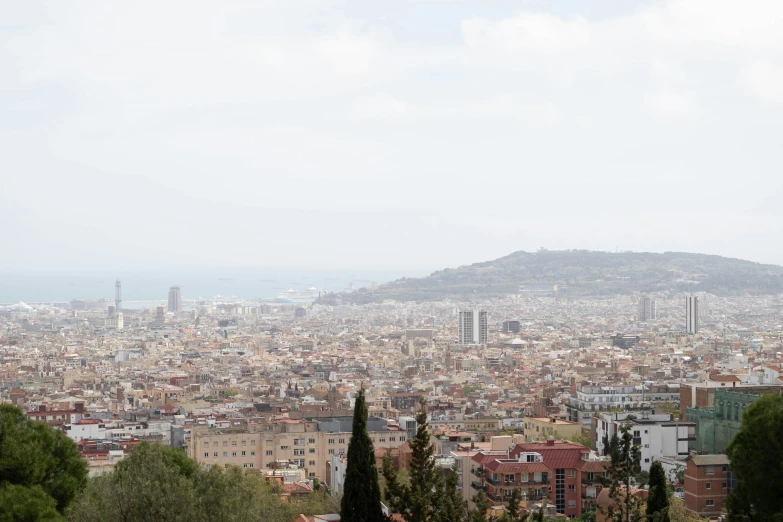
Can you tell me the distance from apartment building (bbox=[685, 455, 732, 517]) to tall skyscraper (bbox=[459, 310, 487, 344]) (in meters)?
99.2

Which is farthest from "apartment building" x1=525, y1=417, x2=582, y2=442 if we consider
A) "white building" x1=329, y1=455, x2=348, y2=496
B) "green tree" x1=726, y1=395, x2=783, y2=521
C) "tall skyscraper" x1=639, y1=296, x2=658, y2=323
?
"tall skyscraper" x1=639, y1=296, x2=658, y2=323

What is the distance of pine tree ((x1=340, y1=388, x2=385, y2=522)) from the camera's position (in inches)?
645

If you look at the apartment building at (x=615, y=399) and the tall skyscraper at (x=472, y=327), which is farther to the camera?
the tall skyscraper at (x=472, y=327)

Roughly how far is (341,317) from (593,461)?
537 ft

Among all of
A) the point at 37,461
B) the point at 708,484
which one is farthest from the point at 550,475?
the point at 37,461

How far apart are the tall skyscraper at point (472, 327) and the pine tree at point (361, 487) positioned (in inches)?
4409

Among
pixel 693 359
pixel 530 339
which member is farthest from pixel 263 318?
pixel 693 359

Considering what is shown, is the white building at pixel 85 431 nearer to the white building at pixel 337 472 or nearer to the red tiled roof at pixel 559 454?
the white building at pixel 337 472

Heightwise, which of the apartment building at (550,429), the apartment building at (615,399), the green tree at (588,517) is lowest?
the green tree at (588,517)

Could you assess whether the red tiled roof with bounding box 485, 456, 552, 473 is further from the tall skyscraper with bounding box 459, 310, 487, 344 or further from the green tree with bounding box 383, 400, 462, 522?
the tall skyscraper with bounding box 459, 310, 487, 344

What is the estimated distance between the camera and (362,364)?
310ft

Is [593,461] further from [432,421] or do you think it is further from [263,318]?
[263,318]

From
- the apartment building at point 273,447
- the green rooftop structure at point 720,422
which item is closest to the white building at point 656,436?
the green rooftop structure at point 720,422

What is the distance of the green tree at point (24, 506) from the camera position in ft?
56.9
